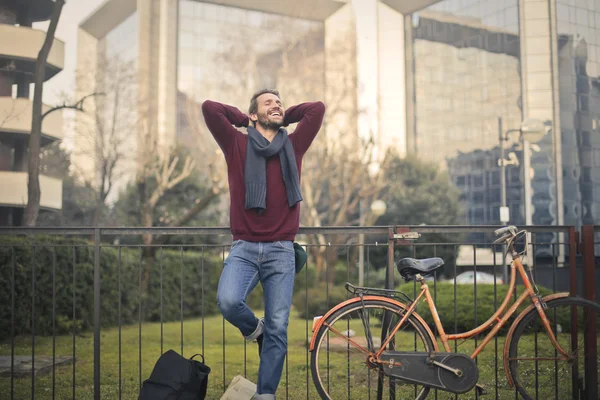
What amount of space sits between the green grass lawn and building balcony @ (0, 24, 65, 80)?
12.8ft

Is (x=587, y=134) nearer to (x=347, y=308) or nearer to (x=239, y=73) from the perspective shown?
(x=239, y=73)

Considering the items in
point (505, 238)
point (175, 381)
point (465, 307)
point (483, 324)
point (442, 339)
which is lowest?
point (465, 307)

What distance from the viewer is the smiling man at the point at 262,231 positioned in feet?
12.7

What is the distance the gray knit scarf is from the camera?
3.85 meters

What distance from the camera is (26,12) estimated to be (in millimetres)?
9711

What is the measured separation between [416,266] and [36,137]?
787 centimetres

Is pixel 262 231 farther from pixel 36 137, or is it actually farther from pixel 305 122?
pixel 36 137

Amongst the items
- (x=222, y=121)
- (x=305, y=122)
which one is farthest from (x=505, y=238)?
(x=222, y=121)

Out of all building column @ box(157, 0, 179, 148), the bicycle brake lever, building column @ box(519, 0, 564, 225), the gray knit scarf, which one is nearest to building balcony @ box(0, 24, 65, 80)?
the gray knit scarf

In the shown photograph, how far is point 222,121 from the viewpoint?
3990 mm

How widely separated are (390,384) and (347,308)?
2.07 feet

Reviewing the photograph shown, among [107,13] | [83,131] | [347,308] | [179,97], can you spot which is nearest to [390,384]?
[347,308]

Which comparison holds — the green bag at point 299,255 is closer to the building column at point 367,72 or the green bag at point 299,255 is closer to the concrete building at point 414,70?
the concrete building at point 414,70

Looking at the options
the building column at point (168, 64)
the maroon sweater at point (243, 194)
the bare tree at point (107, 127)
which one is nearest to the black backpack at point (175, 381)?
the maroon sweater at point (243, 194)
